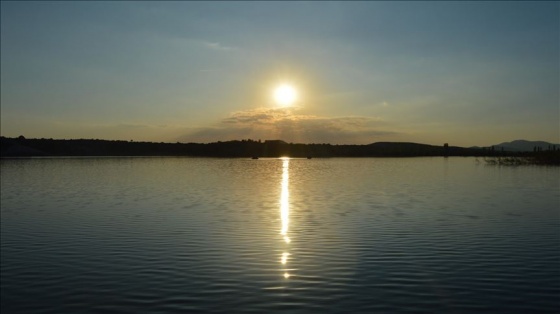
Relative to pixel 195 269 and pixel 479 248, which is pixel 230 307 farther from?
pixel 479 248

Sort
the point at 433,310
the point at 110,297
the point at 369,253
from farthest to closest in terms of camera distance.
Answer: the point at 369,253
the point at 110,297
the point at 433,310

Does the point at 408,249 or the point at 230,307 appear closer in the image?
the point at 230,307

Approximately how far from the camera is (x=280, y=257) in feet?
72.9

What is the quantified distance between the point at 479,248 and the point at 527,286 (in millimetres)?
6726

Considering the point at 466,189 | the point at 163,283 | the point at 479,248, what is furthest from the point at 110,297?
the point at 466,189

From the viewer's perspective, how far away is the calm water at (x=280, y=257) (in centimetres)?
1576

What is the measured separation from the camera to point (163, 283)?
1777 centimetres

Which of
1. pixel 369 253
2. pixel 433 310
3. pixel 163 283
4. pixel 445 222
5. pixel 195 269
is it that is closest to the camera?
pixel 433 310

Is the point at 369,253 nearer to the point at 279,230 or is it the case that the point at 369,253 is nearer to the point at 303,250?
the point at 303,250

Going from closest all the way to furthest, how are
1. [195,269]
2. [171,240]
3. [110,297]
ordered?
[110,297]
[195,269]
[171,240]

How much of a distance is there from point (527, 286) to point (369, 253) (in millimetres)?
7025

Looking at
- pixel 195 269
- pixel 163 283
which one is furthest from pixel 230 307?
pixel 195 269

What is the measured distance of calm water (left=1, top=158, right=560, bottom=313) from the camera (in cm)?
1576

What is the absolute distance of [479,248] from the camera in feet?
78.3
